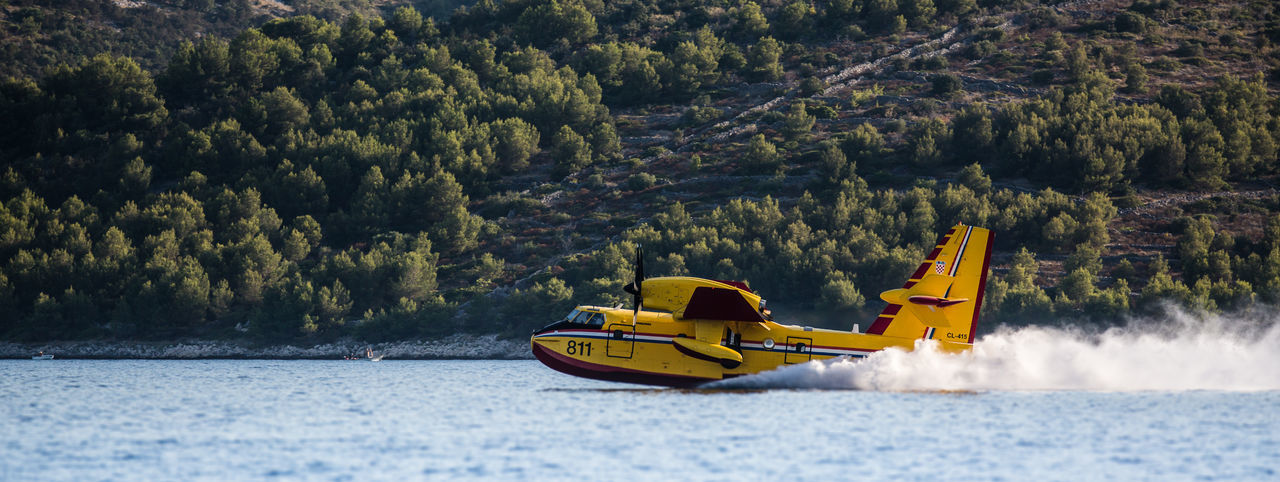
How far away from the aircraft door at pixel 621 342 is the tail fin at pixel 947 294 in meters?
8.36

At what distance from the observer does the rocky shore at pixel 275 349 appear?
80.9m

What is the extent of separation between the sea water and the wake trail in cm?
8

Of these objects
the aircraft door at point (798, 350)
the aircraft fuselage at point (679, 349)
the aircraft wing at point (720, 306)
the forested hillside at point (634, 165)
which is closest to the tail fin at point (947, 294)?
the aircraft fuselage at point (679, 349)

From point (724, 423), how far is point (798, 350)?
8853mm

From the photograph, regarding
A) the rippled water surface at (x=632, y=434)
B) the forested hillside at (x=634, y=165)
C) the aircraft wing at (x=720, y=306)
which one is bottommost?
the rippled water surface at (x=632, y=434)

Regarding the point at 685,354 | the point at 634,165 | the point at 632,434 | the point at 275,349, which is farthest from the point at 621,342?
the point at 634,165

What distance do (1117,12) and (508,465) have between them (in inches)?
4667

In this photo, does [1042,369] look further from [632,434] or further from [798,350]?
[632,434]

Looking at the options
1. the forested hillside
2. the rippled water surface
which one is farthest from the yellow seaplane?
the forested hillside

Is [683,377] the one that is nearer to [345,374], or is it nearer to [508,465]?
[508,465]

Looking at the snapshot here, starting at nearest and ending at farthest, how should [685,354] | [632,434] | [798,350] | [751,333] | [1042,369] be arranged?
[632,434]
[685,354]
[798,350]
[751,333]
[1042,369]

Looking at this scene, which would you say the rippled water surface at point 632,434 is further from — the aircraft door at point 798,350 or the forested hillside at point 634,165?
the forested hillside at point 634,165

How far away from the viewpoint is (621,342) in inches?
1519

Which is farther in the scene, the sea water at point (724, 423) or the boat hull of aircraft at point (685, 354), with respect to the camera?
the boat hull of aircraft at point (685, 354)
